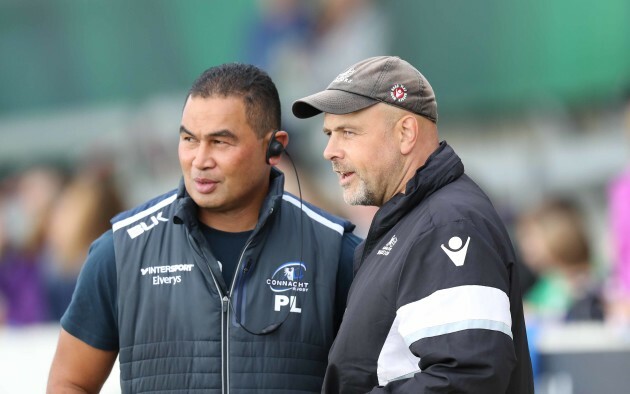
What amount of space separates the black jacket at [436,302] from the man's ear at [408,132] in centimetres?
8

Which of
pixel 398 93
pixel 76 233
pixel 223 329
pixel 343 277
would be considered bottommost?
pixel 223 329

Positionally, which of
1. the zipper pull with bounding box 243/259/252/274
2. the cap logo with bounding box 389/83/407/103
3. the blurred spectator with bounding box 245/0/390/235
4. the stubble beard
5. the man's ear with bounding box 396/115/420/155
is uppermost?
the blurred spectator with bounding box 245/0/390/235

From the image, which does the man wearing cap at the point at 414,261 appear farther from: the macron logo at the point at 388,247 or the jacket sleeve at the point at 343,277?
the jacket sleeve at the point at 343,277

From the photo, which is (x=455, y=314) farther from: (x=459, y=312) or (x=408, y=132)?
(x=408, y=132)

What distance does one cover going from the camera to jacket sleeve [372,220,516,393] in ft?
8.81

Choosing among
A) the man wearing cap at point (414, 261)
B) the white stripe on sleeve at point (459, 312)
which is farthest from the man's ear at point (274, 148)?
the white stripe on sleeve at point (459, 312)

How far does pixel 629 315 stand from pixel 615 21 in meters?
2.75

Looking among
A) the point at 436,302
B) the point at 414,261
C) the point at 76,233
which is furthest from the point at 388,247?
the point at 76,233

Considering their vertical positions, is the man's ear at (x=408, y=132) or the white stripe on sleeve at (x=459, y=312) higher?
the man's ear at (x=408, y=132)

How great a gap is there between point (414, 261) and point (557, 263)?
4.05 meters

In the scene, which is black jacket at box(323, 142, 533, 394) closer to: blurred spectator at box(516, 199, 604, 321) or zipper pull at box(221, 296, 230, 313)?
zipper pull at box(221, 296, 230, 313)

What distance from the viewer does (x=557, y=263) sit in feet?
21.9

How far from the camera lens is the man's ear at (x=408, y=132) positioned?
3.05m

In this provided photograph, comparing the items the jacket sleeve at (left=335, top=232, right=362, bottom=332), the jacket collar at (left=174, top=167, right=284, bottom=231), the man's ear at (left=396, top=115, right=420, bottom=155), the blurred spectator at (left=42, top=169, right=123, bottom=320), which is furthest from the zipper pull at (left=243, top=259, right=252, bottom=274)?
the blurred spectator at (left=42, top=169, right=123, bottom=320)
